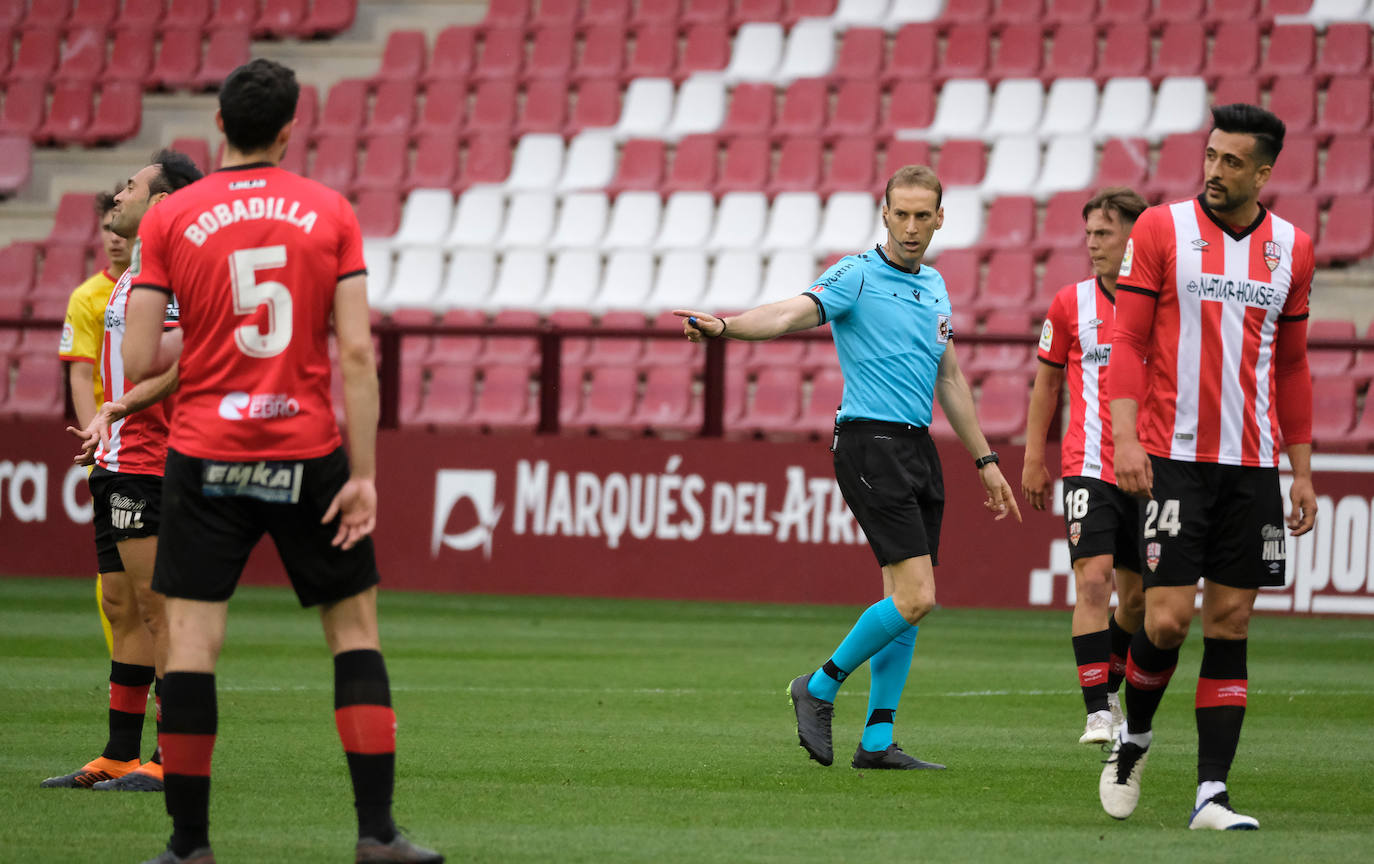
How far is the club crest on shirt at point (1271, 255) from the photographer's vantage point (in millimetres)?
5895

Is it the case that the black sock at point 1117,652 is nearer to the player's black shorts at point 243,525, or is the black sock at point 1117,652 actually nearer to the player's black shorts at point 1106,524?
the player's black shorts at point 1106,524

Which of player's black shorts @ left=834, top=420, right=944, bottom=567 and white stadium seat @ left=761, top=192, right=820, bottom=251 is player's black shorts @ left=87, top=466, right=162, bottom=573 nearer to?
player's black shorts @ left=834, top=420, right=944, bottom=567

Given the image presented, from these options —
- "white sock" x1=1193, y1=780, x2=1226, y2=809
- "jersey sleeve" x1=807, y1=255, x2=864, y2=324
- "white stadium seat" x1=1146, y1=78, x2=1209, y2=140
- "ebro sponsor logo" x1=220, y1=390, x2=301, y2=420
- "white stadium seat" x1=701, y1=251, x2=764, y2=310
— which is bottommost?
"white sock" x1=1193, y1=780, x2=1226, y2=809

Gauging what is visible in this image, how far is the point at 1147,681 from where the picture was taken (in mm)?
6078

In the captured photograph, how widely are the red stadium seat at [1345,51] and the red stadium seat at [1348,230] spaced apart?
1627 millimetres

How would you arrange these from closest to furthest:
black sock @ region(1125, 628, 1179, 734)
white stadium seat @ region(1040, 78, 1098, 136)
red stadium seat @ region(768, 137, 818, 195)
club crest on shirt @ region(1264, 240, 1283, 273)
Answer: club crest on shirt @ region(1264, 240, 1283, 273) → black sock @ region(1125, 628, 1179, 734) → white stadium seat @ region(1040, 78, 1098, 136) → red stadium seat @ region(768, 137, 818, 195)

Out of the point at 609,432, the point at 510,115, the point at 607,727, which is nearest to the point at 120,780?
the point at 607,727

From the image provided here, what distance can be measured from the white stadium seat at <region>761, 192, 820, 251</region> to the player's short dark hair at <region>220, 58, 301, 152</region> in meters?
13.8

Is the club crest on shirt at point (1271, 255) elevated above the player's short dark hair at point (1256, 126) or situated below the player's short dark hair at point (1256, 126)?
below

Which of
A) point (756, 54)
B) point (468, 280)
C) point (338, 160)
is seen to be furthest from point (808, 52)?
point (338, 160)

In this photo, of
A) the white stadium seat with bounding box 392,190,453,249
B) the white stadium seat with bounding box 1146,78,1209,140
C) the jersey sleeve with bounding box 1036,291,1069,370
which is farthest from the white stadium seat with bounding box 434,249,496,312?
the jersey sleeve with bounding box 1036,291,1069,370

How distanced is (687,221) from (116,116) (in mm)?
7604

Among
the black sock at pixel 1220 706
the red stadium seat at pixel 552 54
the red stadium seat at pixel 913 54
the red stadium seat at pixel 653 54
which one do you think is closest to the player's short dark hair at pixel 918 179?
the black sock at pixel 1220 706

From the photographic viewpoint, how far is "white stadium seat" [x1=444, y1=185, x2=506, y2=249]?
19.9 m
